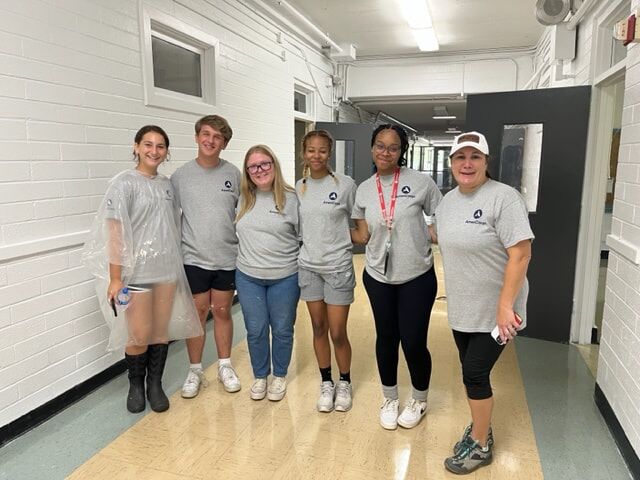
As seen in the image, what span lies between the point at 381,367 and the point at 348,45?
521 cm

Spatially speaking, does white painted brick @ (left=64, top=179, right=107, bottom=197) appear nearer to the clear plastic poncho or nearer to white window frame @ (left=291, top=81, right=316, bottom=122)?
the clear plastic poncho

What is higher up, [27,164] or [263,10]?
[263,10]

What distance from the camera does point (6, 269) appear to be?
2258 millimetres

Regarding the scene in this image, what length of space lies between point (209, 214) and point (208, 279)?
1.24ft

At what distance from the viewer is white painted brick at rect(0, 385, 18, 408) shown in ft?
7.47

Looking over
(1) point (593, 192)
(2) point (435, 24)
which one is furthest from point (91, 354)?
(2) point (435, 24)

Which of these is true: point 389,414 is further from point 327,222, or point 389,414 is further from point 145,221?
point 145,221

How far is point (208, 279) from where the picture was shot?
2662mm

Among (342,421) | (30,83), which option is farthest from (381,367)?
(30,83)

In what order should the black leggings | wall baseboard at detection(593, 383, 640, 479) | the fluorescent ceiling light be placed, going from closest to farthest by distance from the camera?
1. wall baseboard at detection(593, 383, 640, 479)
2. the black leggings
3. the fluorescent ceiling light

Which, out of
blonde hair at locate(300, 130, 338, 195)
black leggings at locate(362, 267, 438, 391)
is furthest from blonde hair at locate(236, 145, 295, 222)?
black leggings at locate(362, 267, 438, 391)

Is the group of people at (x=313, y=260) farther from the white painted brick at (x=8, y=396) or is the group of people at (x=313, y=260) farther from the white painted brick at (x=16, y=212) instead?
the white painted brick at (x=8, y=396)

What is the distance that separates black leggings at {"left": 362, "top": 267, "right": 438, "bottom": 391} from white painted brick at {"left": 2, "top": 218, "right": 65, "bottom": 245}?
1.66 meters

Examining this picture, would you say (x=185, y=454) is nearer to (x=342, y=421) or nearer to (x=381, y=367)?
(x=342, y=421)
